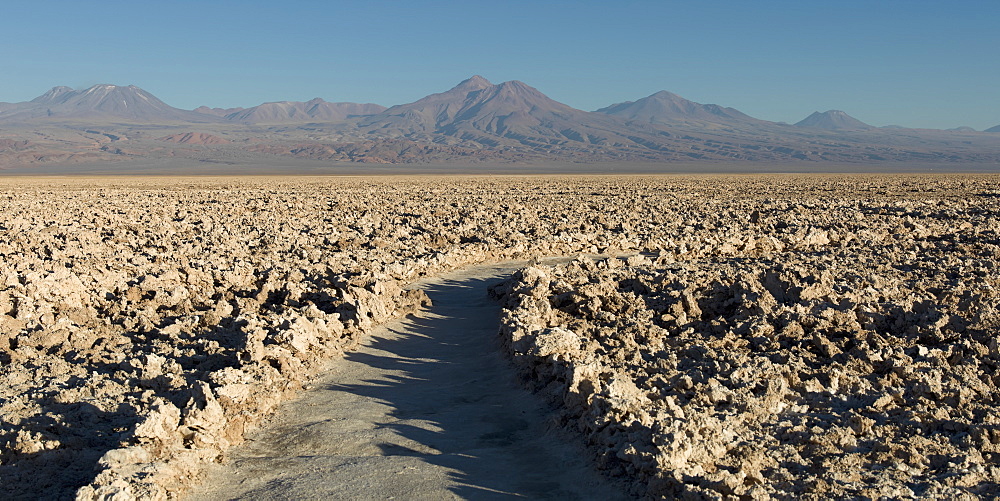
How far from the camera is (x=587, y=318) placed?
7.54m

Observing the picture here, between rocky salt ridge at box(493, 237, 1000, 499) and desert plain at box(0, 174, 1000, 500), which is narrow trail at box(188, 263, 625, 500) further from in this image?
rocky salt ridge at box(493, 237, 1000, 499)

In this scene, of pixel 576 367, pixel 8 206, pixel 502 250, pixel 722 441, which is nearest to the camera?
pixel 722 441

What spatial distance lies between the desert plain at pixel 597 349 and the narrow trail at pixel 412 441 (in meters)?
0.17

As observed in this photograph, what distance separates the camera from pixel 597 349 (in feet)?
20.8

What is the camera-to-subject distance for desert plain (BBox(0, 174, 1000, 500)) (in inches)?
165

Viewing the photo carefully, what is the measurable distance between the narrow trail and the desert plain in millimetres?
165

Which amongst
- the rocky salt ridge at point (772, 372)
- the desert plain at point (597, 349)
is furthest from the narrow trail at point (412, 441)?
the rocky salt ridge at point (772, 372)

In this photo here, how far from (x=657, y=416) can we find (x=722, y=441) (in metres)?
0.42

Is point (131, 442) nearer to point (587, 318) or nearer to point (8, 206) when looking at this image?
point (587, 318)

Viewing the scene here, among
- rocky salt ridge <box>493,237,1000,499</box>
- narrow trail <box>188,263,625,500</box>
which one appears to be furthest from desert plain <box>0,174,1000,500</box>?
narrow trail <box>188,263,625,500</box>

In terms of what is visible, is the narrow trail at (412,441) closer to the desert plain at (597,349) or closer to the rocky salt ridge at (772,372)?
the desert plain at (597,349)

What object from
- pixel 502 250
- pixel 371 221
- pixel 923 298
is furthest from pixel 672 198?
pixel 923 298

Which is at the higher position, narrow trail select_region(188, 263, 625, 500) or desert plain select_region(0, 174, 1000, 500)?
desert plain select_region(0, 174, 1000, 500)

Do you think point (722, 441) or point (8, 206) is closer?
point (722, 441)
